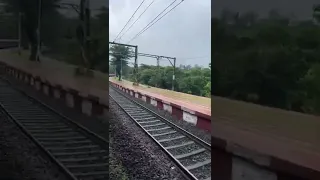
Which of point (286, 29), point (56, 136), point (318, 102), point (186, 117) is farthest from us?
point (56, 136)

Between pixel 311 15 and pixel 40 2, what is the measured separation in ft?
6.92

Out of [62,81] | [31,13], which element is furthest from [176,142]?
[31,13]

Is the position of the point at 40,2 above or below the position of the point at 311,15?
above

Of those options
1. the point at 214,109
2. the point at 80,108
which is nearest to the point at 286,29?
the point at 214,109

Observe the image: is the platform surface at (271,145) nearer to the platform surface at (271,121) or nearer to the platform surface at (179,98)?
the platform surface at (271,121)

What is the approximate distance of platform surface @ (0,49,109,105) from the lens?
2609 mm

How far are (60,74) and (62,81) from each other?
0.06 m

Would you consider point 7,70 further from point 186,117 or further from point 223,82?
point 223,82

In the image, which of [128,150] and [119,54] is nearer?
[119,54]

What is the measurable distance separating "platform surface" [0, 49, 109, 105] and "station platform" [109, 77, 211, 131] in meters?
0.42

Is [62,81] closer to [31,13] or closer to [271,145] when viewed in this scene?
[31,13]

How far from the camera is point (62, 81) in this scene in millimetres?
2762

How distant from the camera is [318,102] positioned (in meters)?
1.40

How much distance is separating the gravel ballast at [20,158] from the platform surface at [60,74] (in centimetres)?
42
